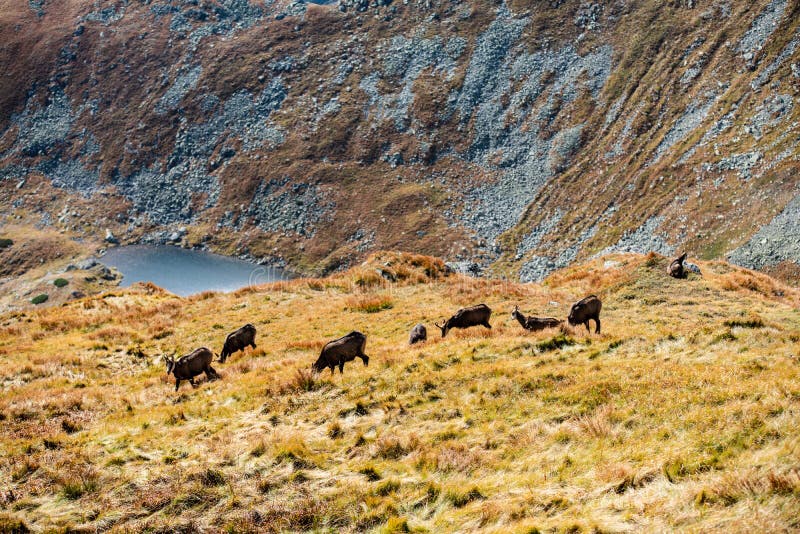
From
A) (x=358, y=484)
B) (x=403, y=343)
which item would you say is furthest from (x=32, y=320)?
(x=358, y=484)

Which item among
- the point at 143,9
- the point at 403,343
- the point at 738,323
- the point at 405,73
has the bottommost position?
the point at 403,343

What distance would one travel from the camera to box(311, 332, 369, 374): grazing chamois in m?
17.0

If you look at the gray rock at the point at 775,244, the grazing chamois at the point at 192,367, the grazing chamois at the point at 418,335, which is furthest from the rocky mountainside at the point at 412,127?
the grazing chamois at the point at 192,367

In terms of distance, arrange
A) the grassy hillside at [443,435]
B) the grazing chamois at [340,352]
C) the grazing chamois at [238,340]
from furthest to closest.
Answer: the grazing chamois at [238,340], the grazing chamois at [340,352], the grassy hillside at [443,435]

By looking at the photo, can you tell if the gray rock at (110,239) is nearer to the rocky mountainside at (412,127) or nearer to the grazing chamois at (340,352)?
the rocky mountainside at (412,127)

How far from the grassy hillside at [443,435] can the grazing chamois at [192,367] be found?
3.27ft

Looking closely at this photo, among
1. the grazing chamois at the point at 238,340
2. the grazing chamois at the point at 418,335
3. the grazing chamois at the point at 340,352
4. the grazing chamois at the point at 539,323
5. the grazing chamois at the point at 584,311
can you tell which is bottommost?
the grazing chamois at the point at 238,340

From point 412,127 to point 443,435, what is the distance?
337 ft

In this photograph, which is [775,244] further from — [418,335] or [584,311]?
[418,335]

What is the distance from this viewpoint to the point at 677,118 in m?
77.1

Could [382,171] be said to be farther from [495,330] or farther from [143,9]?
[143,9]

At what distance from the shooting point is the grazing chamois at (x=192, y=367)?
18266 mm

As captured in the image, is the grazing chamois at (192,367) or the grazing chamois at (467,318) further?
the grazing chamois at (467,318)

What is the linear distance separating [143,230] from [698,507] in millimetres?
121709
